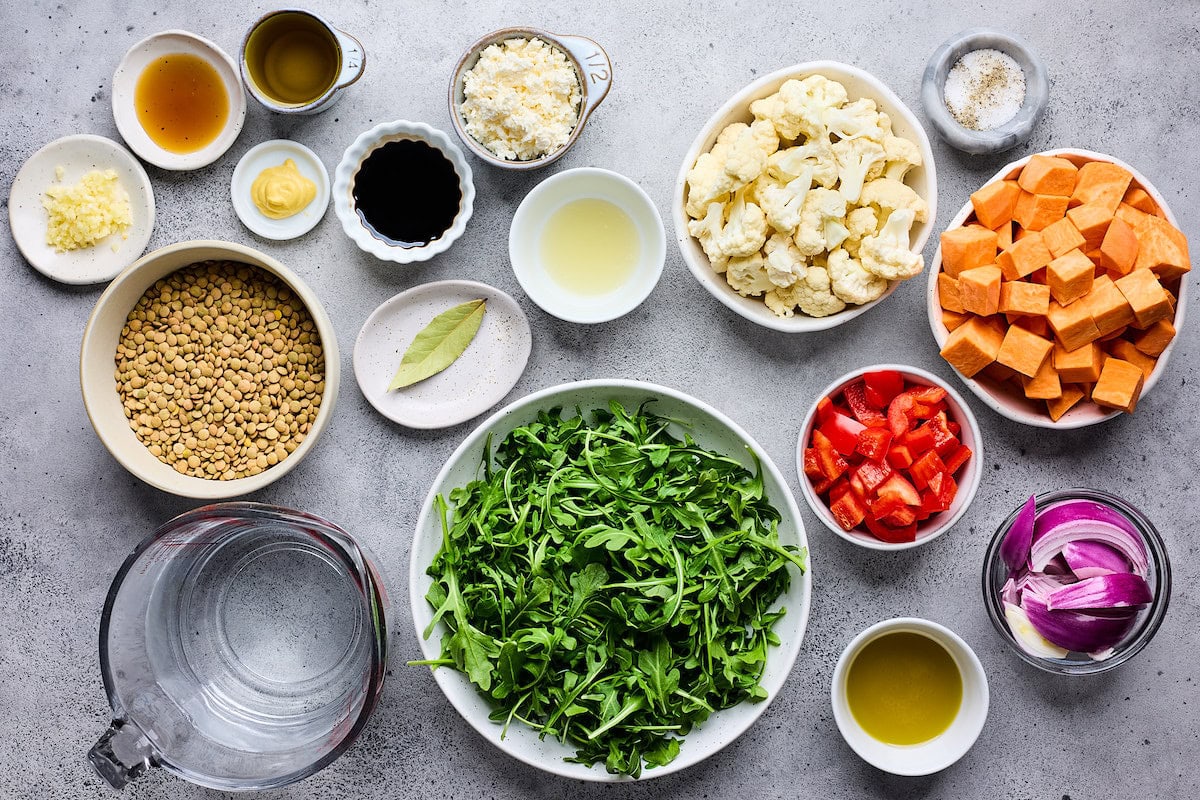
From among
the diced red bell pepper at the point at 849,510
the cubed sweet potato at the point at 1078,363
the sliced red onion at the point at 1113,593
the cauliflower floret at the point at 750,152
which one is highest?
the cauliflower floret at the point at 750,152

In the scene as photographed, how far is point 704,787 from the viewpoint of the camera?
6.40 ft

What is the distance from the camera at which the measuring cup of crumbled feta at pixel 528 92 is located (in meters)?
1.83

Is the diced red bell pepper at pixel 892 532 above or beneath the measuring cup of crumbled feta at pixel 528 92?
beneath

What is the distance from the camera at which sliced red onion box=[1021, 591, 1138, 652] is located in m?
1.73

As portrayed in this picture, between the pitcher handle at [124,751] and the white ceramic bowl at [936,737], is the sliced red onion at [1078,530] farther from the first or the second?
the pitcher handle at [124,751]

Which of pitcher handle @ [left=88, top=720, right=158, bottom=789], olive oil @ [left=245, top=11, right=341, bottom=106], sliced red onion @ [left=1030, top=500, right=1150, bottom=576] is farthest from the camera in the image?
olive oil @ [left=245, top=11, right=341, bottom=106]

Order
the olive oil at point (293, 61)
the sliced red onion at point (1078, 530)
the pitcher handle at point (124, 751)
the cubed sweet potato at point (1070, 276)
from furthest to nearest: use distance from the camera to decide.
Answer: the olive oil at point (293, 61)
the sliced red onion at point (1078, 530)
the cubed sweet potato at point (1070, 276)
the pitcher handle at point (124, 751)

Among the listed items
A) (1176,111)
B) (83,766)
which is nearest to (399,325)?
(83,766)

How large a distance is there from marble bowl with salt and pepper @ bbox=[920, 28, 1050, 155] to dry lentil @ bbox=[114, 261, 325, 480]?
149cm

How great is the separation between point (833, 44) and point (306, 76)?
3.97ft

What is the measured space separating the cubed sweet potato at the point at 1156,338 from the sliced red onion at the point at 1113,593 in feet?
1.54

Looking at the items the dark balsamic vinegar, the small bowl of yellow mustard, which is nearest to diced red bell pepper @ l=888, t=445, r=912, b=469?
the dark balsamic vinegar

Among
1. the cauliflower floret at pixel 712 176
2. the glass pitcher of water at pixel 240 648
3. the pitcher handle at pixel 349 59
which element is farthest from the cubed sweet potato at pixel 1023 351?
the pitcher handle at pixel 349 59

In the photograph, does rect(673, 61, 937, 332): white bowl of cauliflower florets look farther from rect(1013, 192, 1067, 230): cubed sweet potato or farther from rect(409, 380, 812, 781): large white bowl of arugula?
rect(409, 380, 812, 781): large white bowl of arugula
